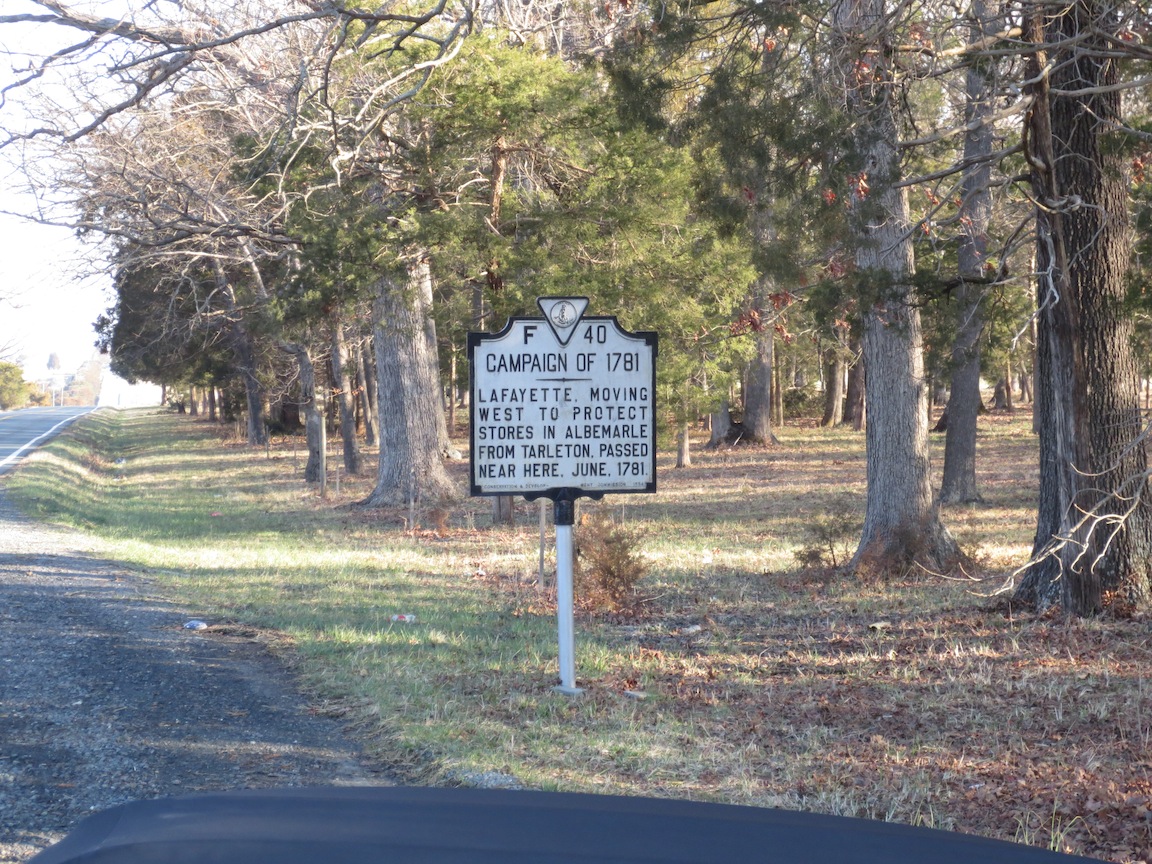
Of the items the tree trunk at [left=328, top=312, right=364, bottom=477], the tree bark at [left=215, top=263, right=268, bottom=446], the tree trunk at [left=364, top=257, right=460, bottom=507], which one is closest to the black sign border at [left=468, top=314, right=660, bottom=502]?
the tree trunk at [left=328, top=312, right=364, bottom=477]

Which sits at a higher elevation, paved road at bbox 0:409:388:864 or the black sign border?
the black sign border

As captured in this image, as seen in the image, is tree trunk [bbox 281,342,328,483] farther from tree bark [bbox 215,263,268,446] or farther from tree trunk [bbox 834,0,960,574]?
tree trunk [bbox 834,0,960,574]

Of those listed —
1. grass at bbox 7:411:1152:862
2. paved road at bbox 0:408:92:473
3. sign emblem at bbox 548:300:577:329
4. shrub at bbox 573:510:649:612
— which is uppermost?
sign emblem at bbox 548:300:577:329

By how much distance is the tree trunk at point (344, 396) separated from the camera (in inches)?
973

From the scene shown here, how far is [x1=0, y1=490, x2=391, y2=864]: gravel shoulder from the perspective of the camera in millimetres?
5867

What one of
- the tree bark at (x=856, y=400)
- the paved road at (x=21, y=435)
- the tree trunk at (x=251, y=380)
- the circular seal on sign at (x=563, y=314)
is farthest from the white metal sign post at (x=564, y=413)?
the tree bark at (x=856, y=400)

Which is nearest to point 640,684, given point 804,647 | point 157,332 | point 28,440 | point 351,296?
point 804,647

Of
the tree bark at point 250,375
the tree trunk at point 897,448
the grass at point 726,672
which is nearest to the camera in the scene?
the grass at point 726,672

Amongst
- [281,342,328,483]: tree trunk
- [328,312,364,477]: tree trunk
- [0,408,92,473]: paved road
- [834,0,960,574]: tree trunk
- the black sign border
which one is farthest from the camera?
[0,408,92,473]: paved road

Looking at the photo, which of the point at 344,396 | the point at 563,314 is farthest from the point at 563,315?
the point at 344,396

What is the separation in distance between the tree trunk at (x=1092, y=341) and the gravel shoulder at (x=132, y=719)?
6.22 metres

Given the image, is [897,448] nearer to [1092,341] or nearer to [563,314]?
[1092,341]

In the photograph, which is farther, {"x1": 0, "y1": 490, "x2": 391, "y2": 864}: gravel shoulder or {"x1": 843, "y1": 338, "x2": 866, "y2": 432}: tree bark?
{"x1": 843, "y1": 338, "x2": 866, "y2": 432}: tree bark

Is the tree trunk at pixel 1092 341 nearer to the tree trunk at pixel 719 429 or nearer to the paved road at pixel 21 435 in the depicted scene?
the paved road at pixel 21 435
